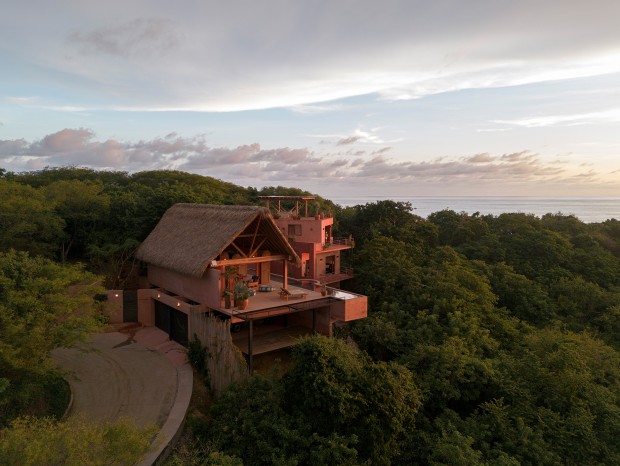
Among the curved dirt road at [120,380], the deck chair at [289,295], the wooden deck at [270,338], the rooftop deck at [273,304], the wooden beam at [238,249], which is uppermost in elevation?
the wooden beam at [238,249]

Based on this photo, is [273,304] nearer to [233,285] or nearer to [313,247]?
[233,285]

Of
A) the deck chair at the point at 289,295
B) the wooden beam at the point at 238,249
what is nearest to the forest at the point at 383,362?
the deck chair at the point at 289,295

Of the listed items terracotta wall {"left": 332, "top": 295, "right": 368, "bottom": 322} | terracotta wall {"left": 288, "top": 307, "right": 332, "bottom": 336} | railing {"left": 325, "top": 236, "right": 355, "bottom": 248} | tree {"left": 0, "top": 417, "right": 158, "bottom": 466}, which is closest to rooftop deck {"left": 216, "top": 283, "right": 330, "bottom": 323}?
terracotta wall {"left": 332, "top": 295, "right": 368, "bottom": 322}

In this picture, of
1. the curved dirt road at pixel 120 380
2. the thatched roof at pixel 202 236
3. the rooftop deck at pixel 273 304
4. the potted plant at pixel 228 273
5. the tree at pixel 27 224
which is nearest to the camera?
the curved dirt road at pixel 120 380

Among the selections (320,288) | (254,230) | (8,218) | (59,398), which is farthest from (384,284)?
(8,218)

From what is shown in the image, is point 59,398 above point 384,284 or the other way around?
the other way around

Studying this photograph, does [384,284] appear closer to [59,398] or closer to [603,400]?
[603,400]

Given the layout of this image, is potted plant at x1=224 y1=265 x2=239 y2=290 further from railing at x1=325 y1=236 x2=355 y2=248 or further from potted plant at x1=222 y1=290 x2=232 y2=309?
railing at x1=325 y1=236 x2=355 y2=248

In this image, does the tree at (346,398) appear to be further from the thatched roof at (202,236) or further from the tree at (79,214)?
the tree at (79,214)
